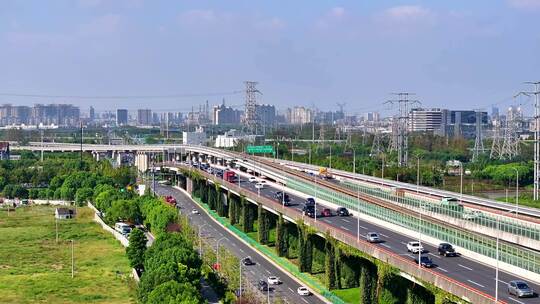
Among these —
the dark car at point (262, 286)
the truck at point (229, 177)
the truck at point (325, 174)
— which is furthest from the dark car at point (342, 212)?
the truck at point (325, 174)

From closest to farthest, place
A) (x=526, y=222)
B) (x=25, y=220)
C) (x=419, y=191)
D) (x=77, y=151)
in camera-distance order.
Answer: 1. (x=526, y=222)
2. (x=419, y=191)
3. (x=25, y=220)
4. (x=77, y=151)

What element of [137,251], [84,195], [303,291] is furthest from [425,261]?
[84,195]

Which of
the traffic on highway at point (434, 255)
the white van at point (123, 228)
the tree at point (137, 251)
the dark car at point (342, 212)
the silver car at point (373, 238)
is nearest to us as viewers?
the traffic on highway at point (434, 255)

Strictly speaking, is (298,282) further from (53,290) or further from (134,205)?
(134,205)

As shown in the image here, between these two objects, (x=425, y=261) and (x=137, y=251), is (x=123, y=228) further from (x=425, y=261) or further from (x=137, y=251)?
(x=425, y=261)

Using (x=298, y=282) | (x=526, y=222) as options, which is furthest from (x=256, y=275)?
(x=526, y=222)

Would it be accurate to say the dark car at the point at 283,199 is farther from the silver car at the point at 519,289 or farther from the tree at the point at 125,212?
the silver car at the point at 519,289
